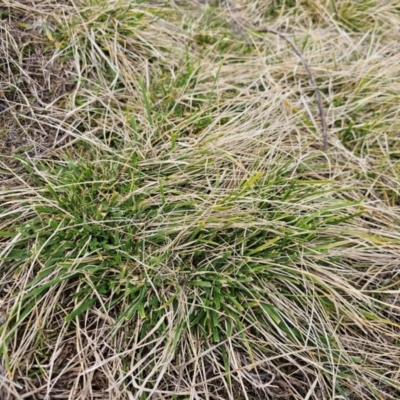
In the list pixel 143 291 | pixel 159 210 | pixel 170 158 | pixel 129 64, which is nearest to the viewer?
pixel 143 291

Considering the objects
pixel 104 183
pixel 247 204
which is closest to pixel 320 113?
pixel 247 204

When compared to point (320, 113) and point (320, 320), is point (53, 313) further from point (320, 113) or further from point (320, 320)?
point (320, 113)

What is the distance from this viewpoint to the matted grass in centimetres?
156

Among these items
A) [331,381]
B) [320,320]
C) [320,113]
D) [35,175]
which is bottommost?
[331,381]

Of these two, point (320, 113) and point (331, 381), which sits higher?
point (320, 113)

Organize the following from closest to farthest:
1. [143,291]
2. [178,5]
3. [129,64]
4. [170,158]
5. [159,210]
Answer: [143,291], [159,210], [170,158], [129,64], [178,5]

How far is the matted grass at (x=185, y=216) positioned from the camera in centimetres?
156

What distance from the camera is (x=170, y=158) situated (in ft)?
6.29

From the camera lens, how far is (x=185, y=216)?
1.71m

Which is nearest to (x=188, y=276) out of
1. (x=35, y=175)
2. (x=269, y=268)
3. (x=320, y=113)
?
(x=269, y=268)

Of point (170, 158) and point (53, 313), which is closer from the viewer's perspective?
point (53, 313)

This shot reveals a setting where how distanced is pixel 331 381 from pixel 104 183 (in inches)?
40.0

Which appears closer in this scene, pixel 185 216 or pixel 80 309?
pixel 80 309

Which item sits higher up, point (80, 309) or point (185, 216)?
point (185, 216)
